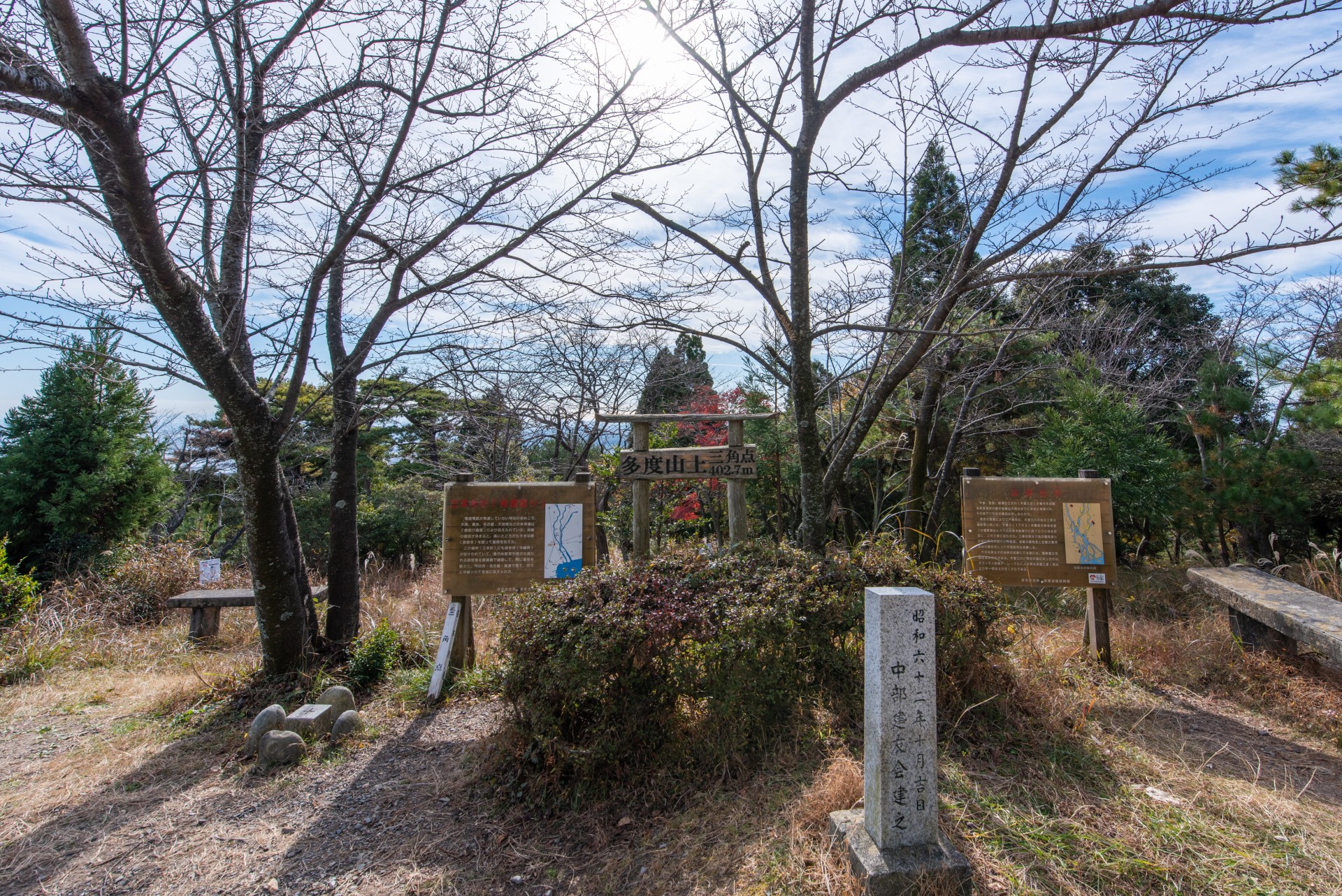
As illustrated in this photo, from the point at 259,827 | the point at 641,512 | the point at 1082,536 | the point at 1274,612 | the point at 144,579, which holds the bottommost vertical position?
the point at 259,827

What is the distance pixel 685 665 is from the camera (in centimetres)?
320

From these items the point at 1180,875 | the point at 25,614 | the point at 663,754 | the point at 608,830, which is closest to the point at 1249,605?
the point at 1180,875

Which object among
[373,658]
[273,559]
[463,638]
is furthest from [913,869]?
[273,559]

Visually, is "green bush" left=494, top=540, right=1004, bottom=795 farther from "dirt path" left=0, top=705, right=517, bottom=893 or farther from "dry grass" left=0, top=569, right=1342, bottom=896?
"dirt path" left=0, top=705, right=517, bottom=893

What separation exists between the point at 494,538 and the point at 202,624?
3.57 m

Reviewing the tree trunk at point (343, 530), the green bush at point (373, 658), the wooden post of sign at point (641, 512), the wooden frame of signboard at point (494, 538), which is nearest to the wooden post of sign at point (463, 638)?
the wooden frame of signboard at point (494, 538)

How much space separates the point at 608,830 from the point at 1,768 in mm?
3739

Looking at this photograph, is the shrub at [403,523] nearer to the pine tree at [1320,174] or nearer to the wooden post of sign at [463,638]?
the wooden post of sign at [463,638]

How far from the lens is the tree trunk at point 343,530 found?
5270mm

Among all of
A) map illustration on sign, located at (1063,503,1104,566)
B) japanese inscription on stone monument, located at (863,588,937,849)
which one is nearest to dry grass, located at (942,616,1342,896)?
japanese inscription on stone monument, located at (863,588,937,849)

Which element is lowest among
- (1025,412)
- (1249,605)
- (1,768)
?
(1,768)

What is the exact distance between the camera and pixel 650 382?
9.29 metres

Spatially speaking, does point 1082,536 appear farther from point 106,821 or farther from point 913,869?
point 106,821

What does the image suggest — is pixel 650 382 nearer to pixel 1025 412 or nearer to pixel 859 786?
pixel 1025 412
